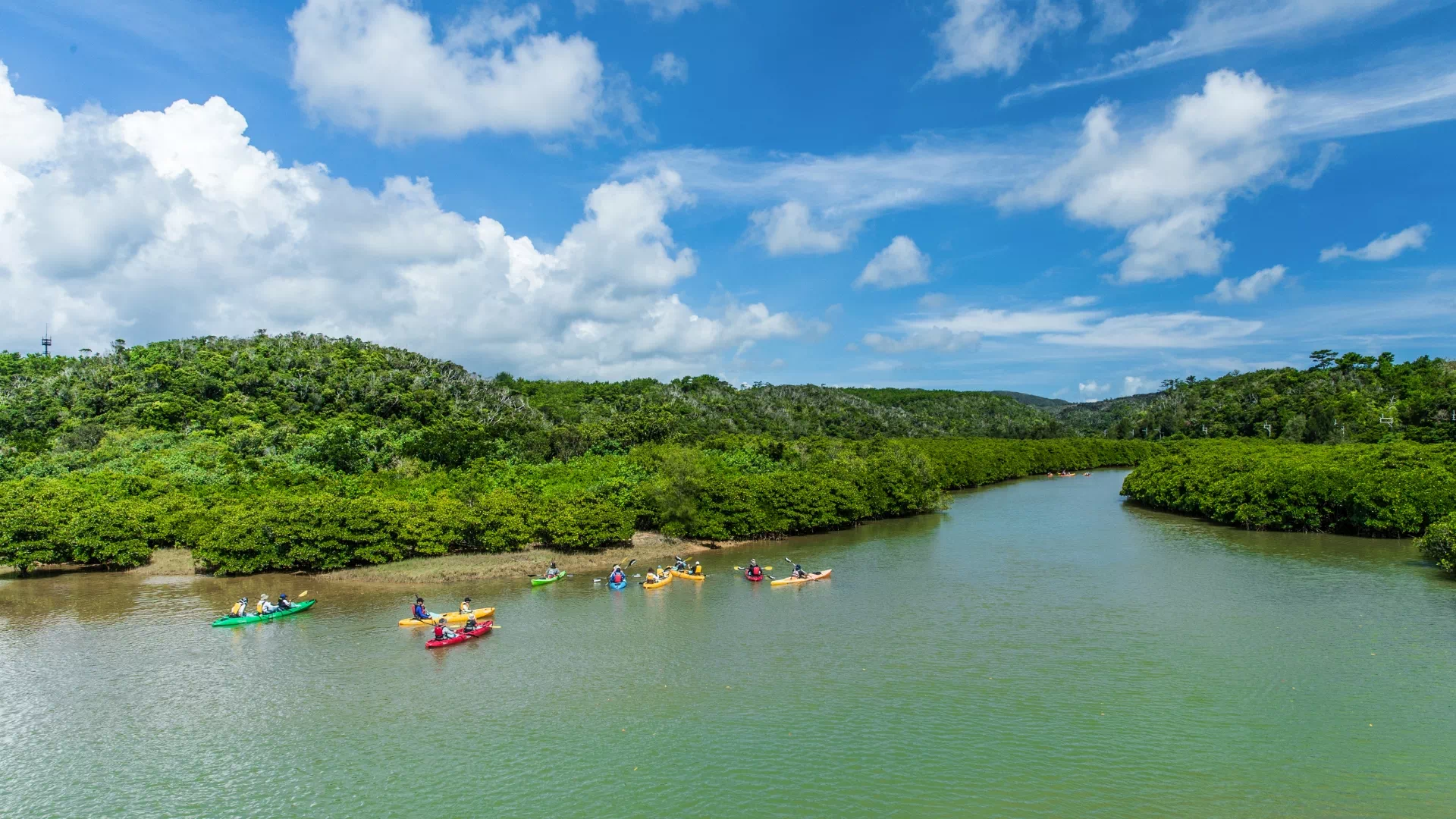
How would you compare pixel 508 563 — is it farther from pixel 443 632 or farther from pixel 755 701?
pixel 755 701

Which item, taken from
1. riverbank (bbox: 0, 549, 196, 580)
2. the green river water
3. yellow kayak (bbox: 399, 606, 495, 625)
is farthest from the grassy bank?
riverbank (bbox: 0, 549, 196, 580)

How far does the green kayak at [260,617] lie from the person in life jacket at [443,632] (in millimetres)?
9244

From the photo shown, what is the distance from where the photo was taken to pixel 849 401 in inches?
6688

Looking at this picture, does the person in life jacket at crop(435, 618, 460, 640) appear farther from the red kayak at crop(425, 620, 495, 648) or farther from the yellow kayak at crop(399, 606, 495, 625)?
the yellow kayak at crop(399, 606, 495, 625)

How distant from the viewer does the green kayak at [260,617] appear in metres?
32.6

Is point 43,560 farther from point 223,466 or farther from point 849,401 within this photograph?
point 849,401

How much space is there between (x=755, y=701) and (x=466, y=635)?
12.8 metres

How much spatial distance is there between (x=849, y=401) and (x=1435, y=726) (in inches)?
5895

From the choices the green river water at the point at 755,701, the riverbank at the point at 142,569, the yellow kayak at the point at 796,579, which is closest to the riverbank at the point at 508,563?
the green river water at the point at 755,701

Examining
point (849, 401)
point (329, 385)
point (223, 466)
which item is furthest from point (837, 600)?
point (849, 401)

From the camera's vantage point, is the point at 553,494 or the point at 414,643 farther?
the point at 553,494

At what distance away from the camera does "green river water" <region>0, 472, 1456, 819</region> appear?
18.1m

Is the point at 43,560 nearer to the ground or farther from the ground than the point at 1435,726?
farther from the ground

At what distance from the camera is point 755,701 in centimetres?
2336
